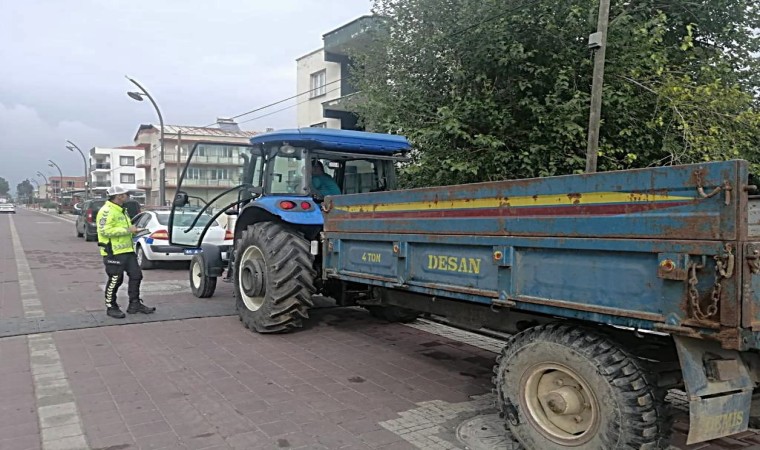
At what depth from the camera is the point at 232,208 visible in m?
7.77

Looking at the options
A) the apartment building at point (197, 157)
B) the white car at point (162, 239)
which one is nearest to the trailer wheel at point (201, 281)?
the apartment building at point (197, 157)

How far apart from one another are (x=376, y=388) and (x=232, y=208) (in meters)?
3.90

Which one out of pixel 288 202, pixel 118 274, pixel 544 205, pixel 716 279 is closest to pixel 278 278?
pixel 288 202

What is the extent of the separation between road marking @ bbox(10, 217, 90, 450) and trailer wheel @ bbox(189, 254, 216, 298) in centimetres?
270

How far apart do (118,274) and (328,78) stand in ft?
72.0

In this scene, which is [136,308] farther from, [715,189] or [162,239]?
[715,189]

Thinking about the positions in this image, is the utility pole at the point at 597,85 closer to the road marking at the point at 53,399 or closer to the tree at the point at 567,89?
the tree at the point at 567,89

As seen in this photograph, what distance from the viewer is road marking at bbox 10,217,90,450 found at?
3742mm

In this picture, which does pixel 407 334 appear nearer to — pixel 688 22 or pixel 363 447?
pixel 363 447

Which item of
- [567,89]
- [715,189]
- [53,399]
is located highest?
[567,89]

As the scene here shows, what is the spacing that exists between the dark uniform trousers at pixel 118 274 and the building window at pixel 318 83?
21153mm

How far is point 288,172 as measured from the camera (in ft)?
22.5

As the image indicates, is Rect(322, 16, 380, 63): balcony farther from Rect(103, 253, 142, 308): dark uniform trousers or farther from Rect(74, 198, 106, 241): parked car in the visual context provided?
Rect(103, 253, 142, 308): dark uniform trousers

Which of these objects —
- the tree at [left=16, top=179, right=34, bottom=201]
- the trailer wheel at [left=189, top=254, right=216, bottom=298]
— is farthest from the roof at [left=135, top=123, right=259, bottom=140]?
the tree at [left=16, top=179, right=34, bottom=201]
